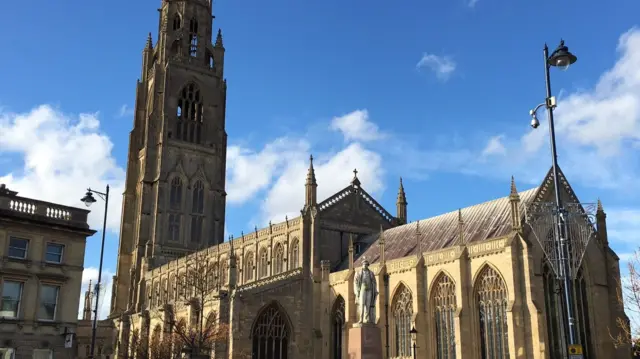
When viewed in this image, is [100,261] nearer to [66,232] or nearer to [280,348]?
[66,232]

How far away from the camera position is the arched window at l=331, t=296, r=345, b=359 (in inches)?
1849

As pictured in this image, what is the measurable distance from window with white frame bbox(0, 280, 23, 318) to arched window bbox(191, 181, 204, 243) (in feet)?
137

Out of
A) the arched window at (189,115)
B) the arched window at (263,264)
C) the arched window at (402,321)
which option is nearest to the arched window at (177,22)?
the arched window at (189,115)

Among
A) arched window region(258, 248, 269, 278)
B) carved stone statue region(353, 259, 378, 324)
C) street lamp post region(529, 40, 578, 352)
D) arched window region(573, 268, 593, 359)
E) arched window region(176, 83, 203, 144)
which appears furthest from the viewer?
arched window region(176, 83, 203, 144)

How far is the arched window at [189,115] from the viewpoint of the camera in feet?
258

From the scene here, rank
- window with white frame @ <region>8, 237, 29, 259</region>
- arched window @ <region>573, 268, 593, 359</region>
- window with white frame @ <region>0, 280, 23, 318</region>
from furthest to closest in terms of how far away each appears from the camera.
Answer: arched window @ <region>573, 268, 593, 359</region> < window with white frame @ <region>8, 237, 29, 259</region> < window with white frame @ <region>0, 280, 23, 318</region>

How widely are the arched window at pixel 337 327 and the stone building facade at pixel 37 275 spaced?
18991 mm

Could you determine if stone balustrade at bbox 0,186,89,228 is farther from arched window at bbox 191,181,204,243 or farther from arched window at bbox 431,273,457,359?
arched window at bbox 191,181,204,243

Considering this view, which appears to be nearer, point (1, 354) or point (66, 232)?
point (1, 354)

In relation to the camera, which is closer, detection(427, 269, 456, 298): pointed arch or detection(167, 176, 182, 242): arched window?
detection(427, 269, 456, 298): pointed arch

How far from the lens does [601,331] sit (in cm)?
3794

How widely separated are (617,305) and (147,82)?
→ 203 feet

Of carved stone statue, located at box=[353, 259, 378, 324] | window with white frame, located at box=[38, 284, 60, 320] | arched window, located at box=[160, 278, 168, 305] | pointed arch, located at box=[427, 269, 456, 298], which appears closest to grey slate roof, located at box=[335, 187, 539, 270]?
pointed arch, located at box=[427, 269, 456, 298]

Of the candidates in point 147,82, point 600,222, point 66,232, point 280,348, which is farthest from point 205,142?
point 600,222
